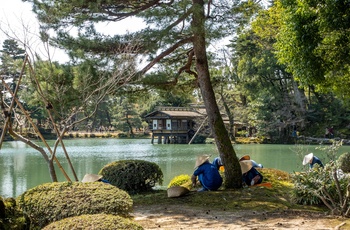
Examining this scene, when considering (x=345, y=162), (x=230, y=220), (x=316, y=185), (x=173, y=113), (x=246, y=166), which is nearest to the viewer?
(x=230, y=220)

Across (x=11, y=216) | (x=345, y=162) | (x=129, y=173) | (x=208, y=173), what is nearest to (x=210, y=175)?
(x=208, y=173)

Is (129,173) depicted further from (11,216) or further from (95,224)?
(95,224)

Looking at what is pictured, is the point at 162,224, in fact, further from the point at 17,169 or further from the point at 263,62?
the point at 263,62

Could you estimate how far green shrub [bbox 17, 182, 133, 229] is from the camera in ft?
10.4

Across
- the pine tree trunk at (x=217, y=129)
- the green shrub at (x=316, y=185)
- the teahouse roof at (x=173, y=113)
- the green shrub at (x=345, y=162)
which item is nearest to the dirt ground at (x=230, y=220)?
the green shrub at (x=316, y=185)

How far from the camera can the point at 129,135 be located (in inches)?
1857

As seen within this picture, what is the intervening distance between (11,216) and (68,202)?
1.57ft

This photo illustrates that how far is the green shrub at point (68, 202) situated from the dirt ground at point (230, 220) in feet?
4.26

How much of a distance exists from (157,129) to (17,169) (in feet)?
70.5

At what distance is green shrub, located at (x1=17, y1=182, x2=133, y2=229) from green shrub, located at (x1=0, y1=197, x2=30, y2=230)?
11 cm

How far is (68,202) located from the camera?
3.25 m

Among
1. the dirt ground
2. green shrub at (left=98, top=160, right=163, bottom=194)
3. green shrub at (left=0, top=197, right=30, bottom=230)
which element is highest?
green shrub at (left=0, top=197, right=30, bottom=230)

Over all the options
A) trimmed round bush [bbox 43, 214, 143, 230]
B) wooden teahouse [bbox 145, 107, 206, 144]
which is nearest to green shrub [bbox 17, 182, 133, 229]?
trimmed round bush [bbox 43, 214, 143, 230]

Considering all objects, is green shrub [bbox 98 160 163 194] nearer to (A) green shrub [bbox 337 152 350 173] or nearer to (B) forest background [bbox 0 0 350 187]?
(B) forest background [bbox 0 0 350 187]
